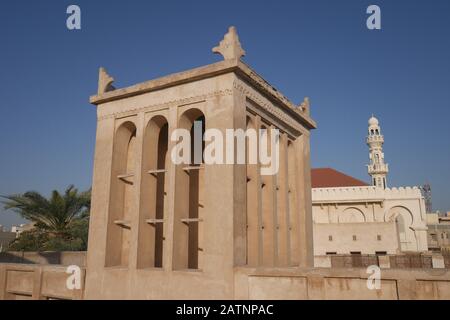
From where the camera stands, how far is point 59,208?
84.9 feet

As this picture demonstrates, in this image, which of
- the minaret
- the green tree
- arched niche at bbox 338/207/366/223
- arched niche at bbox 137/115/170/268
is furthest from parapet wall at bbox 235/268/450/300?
the minaret

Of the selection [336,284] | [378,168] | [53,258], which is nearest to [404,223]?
[378,168]

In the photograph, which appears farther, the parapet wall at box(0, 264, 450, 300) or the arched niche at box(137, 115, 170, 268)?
the arched niche at box(137, 115, 170, 268)

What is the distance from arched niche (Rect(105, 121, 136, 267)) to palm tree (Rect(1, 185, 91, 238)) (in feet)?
50.6

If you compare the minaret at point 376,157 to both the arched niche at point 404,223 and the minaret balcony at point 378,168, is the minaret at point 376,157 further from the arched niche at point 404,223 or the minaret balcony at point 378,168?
the arched niche at point 404,223

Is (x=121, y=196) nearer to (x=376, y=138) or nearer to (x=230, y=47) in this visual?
(x=230, y=47)

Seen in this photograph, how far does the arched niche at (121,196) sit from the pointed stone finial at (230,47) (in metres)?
4.03

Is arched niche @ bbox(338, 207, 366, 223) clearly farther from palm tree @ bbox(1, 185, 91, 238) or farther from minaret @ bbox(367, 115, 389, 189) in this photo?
palm tree @ bbox(1, 185, 91, 238)

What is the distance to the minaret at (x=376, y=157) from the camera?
196 feet

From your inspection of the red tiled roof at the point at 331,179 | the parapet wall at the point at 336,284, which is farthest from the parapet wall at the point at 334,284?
the red tiled roof at the point at 331,179

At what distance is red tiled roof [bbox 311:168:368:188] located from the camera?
5256 cm
